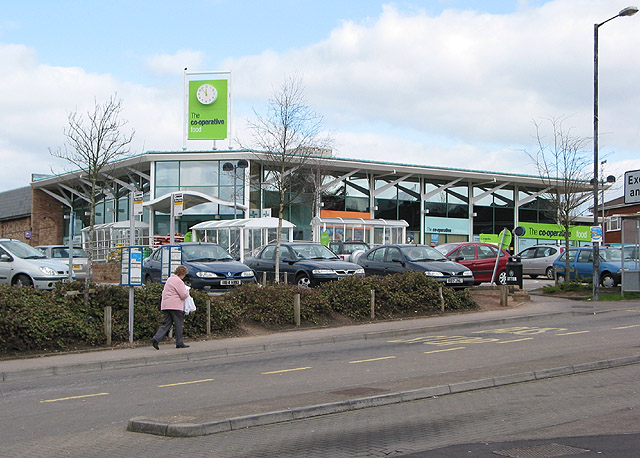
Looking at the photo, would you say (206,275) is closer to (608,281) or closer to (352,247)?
(352,247)

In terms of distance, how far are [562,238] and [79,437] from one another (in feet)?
186

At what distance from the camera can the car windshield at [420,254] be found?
22250mm

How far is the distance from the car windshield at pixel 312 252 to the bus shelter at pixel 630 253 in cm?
938

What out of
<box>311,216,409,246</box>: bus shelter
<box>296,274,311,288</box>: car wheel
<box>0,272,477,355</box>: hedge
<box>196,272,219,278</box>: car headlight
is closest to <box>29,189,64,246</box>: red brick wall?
<box>311,216,409,246</box>: bus shelter

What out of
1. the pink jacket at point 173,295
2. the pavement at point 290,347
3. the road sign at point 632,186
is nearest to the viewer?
the pavement at point 290,347

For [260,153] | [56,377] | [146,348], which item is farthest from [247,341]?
[260,153]

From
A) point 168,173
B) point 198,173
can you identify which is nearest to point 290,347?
point 198,173

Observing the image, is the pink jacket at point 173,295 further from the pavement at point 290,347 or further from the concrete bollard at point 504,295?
the concrete bollard at point 504,295

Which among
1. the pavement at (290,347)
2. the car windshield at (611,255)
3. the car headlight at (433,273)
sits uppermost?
the car windshield at (611,255)

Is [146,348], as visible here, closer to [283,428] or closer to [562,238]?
[283,428]

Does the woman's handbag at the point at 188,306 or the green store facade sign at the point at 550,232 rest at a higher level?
the green store facade sign at the point at 550,232

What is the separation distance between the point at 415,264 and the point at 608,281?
8.84 metres

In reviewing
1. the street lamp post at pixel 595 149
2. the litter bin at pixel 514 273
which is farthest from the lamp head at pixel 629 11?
the litter bin at pixel 514 273

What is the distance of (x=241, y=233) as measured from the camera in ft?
116
